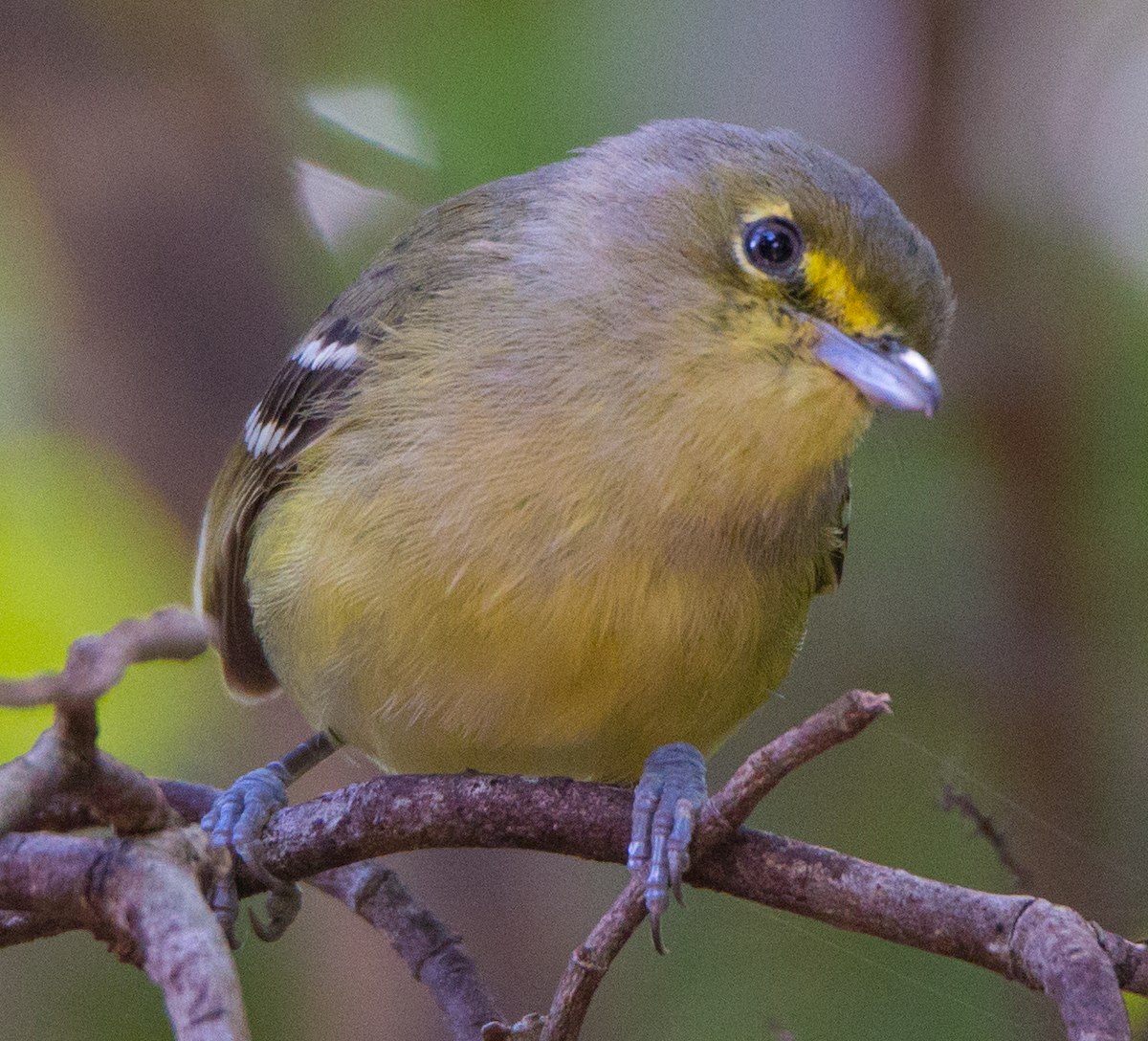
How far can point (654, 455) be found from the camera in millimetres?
1296

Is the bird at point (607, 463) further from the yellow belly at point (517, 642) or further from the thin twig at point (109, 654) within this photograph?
the thin twig at point (109, 654)

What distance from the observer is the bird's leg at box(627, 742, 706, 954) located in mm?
1104

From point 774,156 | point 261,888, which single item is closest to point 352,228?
point 774,156

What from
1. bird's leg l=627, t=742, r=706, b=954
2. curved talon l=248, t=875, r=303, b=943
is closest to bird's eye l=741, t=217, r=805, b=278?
bird's leg l=627, t=742, r=706, b=954

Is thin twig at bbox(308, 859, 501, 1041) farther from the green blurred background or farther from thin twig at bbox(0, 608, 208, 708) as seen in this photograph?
thin twig at bbox(0, 608, 208, 708)

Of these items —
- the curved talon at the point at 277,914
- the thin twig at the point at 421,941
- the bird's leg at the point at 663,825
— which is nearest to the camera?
the bird's leg at the point at 663,825

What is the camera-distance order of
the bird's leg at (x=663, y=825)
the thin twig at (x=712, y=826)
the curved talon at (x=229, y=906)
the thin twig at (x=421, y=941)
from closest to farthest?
1. the thin twig at (x=712, y=826)
2. the bird's leg at (x=663, y=825)
3. the curved talon at (x=229, y=906)
4. the thin twig at (x=421, y=941)

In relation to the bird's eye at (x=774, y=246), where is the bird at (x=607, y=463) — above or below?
below

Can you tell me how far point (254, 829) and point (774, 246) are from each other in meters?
0.82

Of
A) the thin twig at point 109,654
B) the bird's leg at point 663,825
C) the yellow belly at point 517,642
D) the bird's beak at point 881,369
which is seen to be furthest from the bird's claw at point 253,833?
the bird's beak at point 881,369

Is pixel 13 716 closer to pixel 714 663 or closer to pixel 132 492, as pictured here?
pixel 132 492

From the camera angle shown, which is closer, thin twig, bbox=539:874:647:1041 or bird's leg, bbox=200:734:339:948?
thin twig, bbox=539:874:647:1041

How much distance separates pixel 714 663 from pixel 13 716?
29.7 inches

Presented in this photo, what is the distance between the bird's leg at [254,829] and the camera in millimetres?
1288
